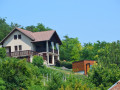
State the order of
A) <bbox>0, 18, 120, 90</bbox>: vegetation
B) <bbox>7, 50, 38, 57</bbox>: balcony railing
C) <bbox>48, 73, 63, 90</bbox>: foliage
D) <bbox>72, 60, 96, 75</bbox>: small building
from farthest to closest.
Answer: <bbox>7, 50, 38, 57</bbox>: balcony railing, <bbox>72, 60, 96, 75</bbox>: small building, <bbox>0, 18, 120, 90</bbox>: vegetation, <bbox>48, 73, 63, 90</bbox>: foliage

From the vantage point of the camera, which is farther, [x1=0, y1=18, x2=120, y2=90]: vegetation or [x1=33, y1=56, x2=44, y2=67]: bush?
[x1=33, y1=56, x2=44, y2=67]: bush

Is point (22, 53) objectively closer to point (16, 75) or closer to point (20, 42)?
point (20, 42)

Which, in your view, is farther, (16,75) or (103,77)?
(103,77)

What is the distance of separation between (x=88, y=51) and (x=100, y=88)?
3679cm

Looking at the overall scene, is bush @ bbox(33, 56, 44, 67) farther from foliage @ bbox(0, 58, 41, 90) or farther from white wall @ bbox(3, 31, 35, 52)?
foliage @ bbox(0, 58, 41, 90)

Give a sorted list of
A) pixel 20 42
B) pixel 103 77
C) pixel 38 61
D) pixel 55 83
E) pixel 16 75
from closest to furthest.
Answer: pixel 55 83
pixel 16 75
pixel 103 77
pixel 38 61
pixel 20 42

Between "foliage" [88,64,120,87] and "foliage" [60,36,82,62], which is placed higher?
"foliage" [60,36,82,62]

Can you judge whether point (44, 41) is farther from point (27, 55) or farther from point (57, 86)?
point (57, 86)

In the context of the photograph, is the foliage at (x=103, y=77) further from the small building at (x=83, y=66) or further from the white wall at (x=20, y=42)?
the white wall at (x=20, y=42)

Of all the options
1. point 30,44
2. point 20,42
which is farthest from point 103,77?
point 20,42

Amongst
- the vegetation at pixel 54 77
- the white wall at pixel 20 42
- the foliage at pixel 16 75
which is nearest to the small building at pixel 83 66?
the vegetation at pixel 54 77

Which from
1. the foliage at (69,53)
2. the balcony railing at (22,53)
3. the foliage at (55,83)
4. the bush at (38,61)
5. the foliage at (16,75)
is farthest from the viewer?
the foliage at (69,53)

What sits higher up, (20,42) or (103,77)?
(20,42)

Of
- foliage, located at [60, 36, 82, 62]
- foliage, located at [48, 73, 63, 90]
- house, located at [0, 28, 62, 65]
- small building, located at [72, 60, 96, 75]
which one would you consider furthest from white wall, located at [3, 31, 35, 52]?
foliage, located at [48, 73, 63, 90]
